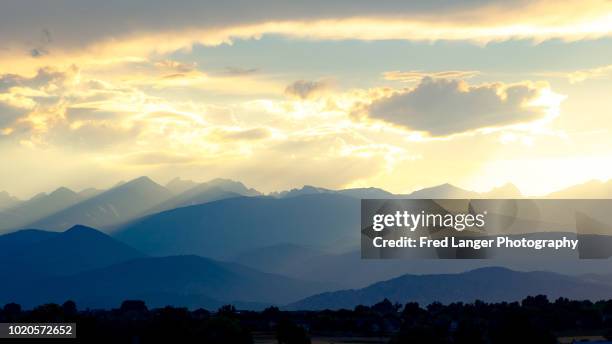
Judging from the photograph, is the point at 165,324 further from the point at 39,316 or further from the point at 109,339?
the point at 39,316

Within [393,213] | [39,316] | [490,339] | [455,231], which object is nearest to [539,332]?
[490,339]

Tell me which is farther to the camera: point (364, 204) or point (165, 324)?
point (364, 204)

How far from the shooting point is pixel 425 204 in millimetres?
168250

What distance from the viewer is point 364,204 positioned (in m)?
163

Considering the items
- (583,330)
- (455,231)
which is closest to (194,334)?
(455,231)

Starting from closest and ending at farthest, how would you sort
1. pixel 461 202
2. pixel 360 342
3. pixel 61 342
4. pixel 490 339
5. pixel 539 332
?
pixel 61 342, pixel 539 332, pixel 490 339, pixel 461 202, pixel 360 342

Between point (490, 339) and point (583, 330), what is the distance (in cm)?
4793

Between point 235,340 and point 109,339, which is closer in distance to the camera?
point 235,340

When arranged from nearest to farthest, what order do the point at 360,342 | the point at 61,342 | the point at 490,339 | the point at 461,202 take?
1. the point at 61,342
2. the point at 490,339
3. the point at 461,202
4. the point at 360,342

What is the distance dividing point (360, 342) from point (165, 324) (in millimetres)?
53677

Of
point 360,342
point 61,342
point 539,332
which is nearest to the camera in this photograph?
point 61,342

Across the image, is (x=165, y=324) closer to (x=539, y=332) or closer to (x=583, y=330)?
(x=539, y=332)

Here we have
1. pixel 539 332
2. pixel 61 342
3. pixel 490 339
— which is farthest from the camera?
pixel 490 339

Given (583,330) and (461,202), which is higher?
(461,202)
